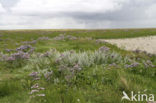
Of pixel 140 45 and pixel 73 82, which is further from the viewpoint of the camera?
pixel 140 45

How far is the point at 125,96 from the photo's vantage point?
314 centimetres

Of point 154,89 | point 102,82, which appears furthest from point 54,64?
point 154,89

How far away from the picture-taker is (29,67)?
20.2 ft

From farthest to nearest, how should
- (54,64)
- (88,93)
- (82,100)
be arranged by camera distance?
(54,64) < (88,93) < (82,100)

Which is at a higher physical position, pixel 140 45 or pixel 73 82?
pixel 73 82

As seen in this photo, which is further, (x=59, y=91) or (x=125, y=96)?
(x=59, y=91)

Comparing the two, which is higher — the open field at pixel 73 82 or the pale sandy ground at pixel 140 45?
the open field at pixel 73 82

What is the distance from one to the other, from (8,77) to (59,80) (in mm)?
1972

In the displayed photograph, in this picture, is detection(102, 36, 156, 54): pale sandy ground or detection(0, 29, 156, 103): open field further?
detection(102, 36, 156, 54): pale sandy ground

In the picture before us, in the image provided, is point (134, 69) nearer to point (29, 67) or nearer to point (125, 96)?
point (125, 96)

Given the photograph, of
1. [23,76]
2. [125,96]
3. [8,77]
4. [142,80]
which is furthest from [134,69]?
[8,77]

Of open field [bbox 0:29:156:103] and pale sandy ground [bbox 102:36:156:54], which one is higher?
open field [bbox 0:29:156:103]

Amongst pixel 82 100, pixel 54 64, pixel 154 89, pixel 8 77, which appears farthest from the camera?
pixel 54 64

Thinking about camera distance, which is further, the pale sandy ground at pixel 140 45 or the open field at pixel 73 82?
the pale sandy ground at pixel 140 45
